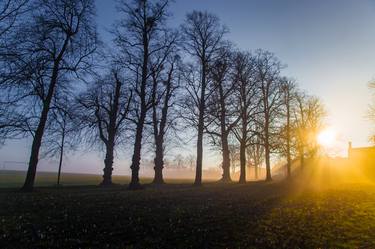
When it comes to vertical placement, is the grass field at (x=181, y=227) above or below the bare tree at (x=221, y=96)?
below

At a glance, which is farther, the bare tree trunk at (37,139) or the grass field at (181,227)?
the bare tree trunk at (37,139)

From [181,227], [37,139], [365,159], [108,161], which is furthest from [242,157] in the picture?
[365,159]

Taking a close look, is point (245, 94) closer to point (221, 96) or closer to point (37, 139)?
point (221, 96)

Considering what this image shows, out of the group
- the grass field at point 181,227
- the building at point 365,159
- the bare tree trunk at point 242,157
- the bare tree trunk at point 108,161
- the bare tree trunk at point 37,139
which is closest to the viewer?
the grass field at point 181,227

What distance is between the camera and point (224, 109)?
103ft

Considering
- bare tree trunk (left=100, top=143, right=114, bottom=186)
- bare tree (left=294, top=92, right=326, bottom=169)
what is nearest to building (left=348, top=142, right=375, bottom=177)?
bare tree (left=294, top=92, right=326, bottom=169)

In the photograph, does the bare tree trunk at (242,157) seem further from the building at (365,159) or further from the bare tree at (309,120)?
the building at (365,159)

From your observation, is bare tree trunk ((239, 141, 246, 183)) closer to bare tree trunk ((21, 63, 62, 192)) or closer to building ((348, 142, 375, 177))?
bare tree trunk ((21, 63, 62, 192))

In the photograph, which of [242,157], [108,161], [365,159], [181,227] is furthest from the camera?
[365,159]

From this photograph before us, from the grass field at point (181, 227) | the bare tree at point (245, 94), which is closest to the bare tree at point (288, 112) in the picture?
the bare tree at point (245, 94)

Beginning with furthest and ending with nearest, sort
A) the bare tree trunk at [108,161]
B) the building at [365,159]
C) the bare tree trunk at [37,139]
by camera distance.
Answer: the building at [365,159] → the bare tree trunk at [108,161] → the bare tree trunk at [37,139]

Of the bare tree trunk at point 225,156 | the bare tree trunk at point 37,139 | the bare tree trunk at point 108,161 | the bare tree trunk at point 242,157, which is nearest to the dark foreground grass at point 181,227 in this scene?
the bare tree trunk at point 37,139

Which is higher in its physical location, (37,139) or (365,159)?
(365,159)

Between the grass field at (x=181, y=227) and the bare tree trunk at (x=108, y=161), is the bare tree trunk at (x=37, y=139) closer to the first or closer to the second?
the grass field at (x=181, y=227)
